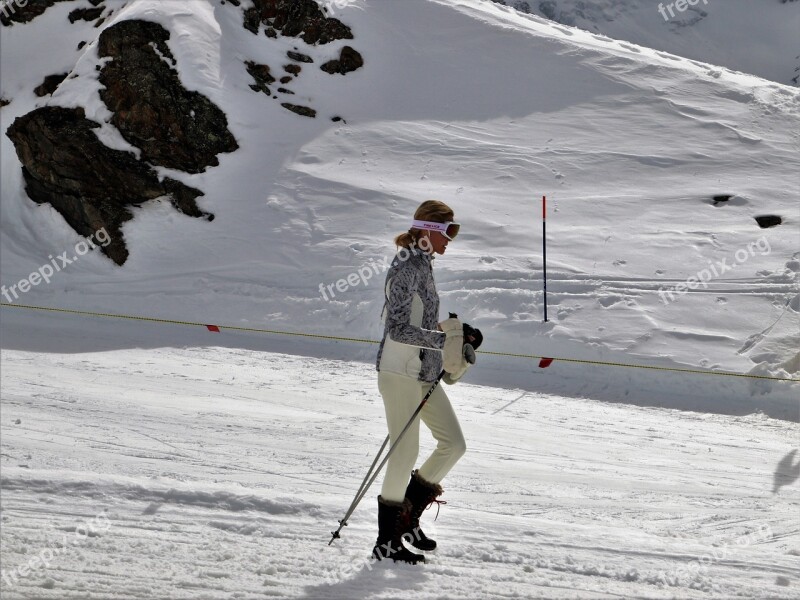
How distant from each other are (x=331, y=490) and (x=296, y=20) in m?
17.1

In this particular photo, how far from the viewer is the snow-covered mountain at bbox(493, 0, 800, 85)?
179 feet

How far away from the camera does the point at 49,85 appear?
1777 cm

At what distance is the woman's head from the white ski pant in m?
0.68

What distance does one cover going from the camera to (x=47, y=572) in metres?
3.98

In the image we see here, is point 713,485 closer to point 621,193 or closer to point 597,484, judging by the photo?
point 597,484

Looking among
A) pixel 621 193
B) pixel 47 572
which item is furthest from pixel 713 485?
pixel 621 193

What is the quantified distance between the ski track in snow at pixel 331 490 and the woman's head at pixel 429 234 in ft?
5.47

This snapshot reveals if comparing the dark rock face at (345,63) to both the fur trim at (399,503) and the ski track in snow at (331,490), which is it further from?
the fur trim at (399,503)

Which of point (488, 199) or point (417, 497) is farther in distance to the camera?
point (488, 199)

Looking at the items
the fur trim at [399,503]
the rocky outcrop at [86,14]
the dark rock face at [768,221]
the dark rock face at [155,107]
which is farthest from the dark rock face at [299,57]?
the fur trim at [399,503]

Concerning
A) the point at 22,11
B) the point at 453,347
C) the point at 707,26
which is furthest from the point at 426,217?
the point at 707,26

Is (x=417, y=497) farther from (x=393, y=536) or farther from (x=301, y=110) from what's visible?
(x=301, y=110)

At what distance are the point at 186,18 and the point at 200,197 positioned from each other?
6.10m

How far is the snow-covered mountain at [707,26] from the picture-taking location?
54.5 m
